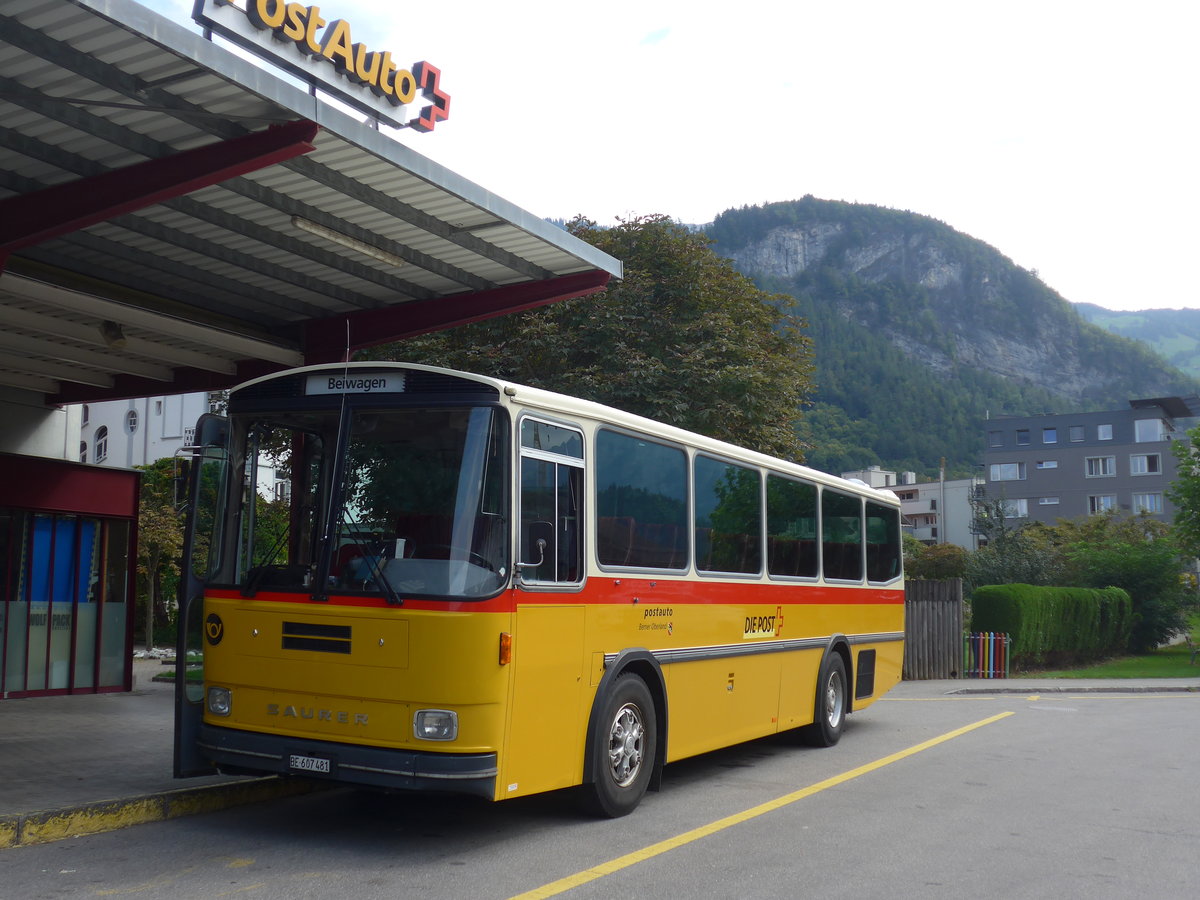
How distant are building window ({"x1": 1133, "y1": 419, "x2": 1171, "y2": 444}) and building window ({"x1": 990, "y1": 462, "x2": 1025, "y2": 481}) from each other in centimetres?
943

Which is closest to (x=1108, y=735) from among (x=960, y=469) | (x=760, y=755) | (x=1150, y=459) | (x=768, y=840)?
(x=760, y=755)

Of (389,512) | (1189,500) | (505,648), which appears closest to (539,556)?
(505,648)

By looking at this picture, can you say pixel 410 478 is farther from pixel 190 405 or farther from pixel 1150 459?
pixel 1150 459

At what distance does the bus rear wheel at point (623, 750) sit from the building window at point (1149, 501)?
92879mm

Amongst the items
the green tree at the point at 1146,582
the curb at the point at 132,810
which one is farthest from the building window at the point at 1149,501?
the curb at the point at 132,810

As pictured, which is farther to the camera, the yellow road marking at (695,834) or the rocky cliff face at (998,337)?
the rocky cliff face at (998,337)

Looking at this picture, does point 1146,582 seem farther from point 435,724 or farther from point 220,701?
point 220,701

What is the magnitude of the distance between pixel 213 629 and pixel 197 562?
510 mm

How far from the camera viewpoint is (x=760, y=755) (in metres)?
A: 12.1

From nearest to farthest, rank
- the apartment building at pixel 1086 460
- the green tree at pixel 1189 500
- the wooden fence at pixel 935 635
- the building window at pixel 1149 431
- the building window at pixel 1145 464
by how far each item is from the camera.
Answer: the wooden fence at pixel 935 635 → the green tree at pixel 1189 500 → the building window at pixel 1145 464 → the apartment building at pixel 1086 460 → the building window at pixel 1149 431

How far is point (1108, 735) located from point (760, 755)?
526 centimetres

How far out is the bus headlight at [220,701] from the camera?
25.0 ft

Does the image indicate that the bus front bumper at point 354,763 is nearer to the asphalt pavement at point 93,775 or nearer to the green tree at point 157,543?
the asphalt pavement at point 93,775

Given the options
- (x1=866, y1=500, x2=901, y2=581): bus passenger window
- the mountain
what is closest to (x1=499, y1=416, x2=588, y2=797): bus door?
(x1=866, y1=500, x2=901, y2=581): bus passenger window
